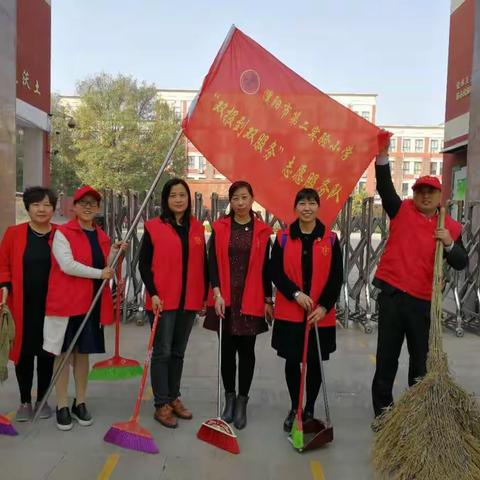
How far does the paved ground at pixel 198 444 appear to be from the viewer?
2783mm

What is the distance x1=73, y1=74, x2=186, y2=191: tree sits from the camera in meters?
26.1

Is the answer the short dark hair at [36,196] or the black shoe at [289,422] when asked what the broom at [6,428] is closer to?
the short dark hair at [36,196]

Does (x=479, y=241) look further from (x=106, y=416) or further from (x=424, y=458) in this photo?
(x=106, y=416)

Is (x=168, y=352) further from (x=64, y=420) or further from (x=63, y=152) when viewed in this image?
(x=63, y=152)

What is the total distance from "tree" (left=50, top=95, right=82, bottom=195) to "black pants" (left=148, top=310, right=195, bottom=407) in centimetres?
2496

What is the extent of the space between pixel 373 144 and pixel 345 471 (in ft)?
6.85

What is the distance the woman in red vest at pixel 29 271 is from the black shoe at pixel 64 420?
0.36 meters

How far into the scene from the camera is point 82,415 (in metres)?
3.37

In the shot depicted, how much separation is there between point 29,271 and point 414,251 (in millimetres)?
2354

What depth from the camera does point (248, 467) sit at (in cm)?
284

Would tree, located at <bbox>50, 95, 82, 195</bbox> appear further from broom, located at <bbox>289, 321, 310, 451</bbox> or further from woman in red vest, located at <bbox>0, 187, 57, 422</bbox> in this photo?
broom, located at <bbox>289, 321, 310, 451</bbox>

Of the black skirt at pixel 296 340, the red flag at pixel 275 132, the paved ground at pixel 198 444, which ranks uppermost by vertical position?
the red flag at pixel 275 132

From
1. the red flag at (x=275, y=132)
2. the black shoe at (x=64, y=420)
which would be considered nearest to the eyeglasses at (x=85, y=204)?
the red flag at (x=275, y=132)

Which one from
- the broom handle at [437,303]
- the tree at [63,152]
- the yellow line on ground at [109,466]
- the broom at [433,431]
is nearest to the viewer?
the broom at [433,431]
